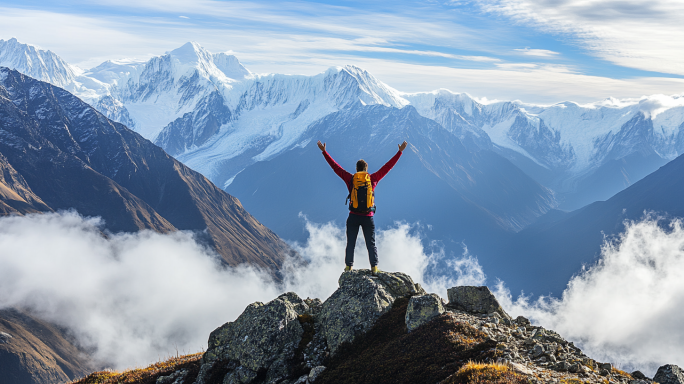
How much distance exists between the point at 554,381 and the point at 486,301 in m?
8.47

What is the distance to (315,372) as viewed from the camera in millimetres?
15633

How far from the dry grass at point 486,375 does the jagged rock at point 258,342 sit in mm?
8834

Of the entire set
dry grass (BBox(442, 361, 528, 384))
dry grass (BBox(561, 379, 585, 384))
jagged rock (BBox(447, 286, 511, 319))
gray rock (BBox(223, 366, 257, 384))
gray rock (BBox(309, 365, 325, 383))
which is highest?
jagged rock (BBox(447, 286, 511, 319))

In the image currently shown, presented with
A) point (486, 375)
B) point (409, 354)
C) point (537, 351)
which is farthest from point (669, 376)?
point (409, 354)

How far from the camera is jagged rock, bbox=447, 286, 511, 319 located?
64.0ft

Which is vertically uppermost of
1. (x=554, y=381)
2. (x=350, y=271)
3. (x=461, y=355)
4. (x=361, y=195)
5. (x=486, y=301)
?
(x=361, y=195)

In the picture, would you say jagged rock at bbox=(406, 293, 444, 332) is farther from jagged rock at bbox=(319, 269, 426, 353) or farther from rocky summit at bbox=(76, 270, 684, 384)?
jagged rock at bbox=(319, 269, 426, 353)

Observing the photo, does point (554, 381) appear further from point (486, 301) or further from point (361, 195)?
point (361, 195)

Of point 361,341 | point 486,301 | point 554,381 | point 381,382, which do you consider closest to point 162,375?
point 361,341

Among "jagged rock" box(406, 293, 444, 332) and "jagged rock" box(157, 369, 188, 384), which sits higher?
"jagged rock" box(406, 293, 444, 332)

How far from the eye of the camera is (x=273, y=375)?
57.7 ft

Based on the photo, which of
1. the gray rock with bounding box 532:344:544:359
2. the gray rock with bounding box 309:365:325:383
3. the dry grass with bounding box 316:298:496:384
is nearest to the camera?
the dry grass with bounding box 316:298:496:384

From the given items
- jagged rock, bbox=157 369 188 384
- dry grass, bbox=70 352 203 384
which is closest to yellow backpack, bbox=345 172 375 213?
dry grass, bbox=70 352 203 384

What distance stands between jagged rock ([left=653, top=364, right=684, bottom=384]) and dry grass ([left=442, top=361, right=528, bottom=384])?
21.9 feet
